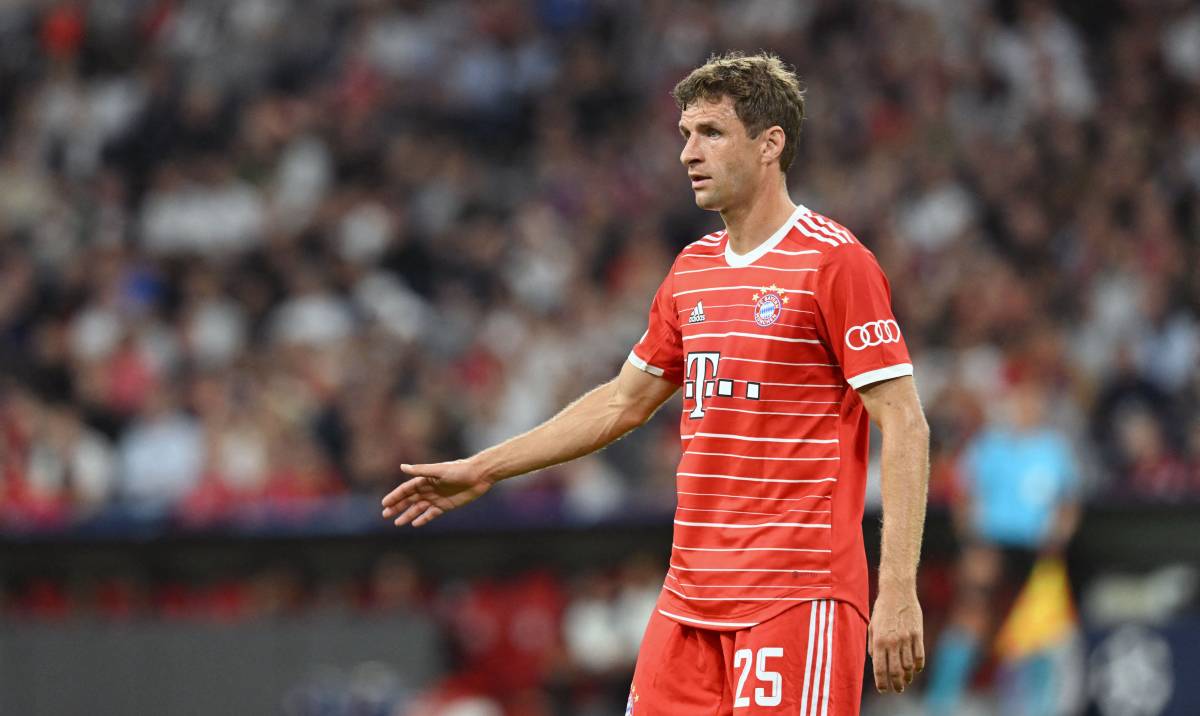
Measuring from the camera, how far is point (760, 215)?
17.9 feet

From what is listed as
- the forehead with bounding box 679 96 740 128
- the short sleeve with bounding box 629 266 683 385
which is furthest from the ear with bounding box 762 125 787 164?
the short sleeve with bounding box 629 266 683 385

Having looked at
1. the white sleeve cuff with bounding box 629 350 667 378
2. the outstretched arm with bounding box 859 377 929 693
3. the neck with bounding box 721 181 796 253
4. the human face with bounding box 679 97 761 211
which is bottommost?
the outstretched arm with bounding box 859 377 929 693

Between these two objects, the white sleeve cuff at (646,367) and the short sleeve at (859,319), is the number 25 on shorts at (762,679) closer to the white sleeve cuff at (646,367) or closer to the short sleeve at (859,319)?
the short sleeve at (859,319)

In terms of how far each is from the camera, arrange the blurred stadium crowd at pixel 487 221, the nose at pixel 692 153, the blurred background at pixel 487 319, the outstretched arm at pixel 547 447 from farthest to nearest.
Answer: the blurred stadium crowd at pixel 487 221 < the blurred background at pixel 487 319 < the outstretched arm at pixel 547 447 < the nose at pixel 692 153

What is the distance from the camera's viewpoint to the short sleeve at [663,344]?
5.72m

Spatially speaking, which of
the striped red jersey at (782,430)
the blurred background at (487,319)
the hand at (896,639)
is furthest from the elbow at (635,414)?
the blurred background at (487,319)

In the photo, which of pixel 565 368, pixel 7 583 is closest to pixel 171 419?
pixel 7 583

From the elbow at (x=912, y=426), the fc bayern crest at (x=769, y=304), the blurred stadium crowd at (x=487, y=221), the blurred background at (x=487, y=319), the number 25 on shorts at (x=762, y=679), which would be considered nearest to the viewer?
the elbow at (x=912, y=426)

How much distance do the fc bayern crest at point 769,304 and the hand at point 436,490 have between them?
108 cm

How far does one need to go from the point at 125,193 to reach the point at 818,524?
505 inches

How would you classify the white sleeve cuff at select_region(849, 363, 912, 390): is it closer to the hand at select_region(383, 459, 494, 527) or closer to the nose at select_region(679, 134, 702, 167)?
the nose at select_region(679, 134, 702, 167)

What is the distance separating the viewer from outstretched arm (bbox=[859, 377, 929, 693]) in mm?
4828

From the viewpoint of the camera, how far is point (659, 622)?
552 cm

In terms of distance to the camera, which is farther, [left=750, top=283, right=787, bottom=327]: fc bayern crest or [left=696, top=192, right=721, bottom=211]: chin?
[left=696, top=192, right=721, bottom=211]: chin
